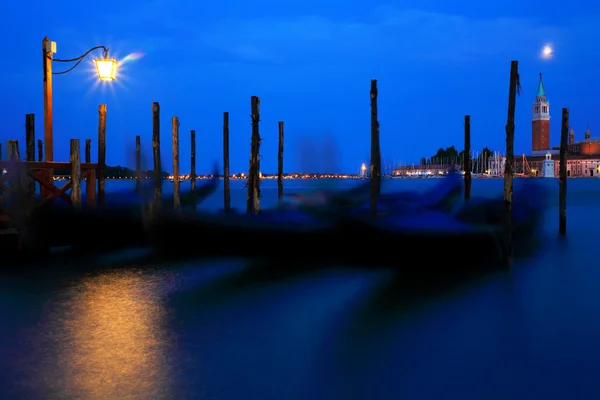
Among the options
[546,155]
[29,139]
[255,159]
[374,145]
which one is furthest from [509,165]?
[546,155]

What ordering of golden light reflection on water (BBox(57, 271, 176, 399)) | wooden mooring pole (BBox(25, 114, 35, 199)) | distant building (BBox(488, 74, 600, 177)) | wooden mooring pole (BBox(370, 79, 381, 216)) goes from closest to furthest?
golden light reflection on water (BBox(57, 271, 176, 399)), wooden mooring pole (BBox(370, 79, 381, 216)), wooden mooring pole (BBox(25, 114, 35, 199)), distant building (BBox(488, 74, 600, 177))

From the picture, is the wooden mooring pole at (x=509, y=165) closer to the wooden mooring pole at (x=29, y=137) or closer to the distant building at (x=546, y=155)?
the wooden mooring pole at (x=29, y=137)

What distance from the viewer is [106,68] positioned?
731 cm

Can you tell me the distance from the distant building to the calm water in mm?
77405

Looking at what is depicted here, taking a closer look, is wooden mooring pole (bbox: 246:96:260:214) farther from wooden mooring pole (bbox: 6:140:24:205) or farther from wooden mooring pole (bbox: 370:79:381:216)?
wooden mooring pole (bbox: 6:140:24:205)

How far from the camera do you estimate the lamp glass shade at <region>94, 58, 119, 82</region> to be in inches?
286

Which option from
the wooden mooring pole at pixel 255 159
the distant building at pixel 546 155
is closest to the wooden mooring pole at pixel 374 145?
the wooden mooring pole at pixel 255 159

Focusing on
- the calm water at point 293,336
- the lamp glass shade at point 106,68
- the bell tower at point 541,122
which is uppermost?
the bell tower at point 541,122

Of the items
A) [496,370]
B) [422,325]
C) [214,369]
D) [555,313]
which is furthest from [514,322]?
[214,369]

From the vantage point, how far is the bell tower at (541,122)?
285 feet

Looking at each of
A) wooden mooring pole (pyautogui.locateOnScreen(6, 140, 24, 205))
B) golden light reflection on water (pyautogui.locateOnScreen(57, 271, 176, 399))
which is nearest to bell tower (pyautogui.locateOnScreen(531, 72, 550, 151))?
wooden mooring pole (pyautogui.locateOnScreen(6, 140, 24, 205))

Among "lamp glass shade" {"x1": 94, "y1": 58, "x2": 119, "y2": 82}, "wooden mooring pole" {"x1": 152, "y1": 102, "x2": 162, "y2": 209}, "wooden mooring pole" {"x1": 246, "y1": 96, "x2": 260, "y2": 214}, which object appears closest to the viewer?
"lamp glass shade" {"x1": 94, "y1": 58, "x2": 119, "y2": 82}

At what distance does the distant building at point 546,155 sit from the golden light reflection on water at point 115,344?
7891cm

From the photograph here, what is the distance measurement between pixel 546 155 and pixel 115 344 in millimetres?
80251
